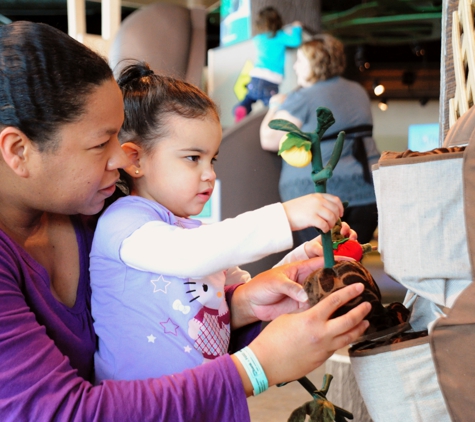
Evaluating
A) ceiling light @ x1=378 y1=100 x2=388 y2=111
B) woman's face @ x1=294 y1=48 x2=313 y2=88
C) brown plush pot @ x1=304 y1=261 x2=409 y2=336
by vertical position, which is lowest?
brown plush pot @ x1=304 y1=261 x2=409 y2=336

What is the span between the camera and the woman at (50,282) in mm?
698

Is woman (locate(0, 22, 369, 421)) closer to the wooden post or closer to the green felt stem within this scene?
the green felt stem

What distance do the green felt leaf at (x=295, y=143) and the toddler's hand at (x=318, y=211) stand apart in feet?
0.29

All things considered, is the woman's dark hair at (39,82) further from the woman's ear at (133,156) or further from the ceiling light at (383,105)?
the ceiling light at (383,105)

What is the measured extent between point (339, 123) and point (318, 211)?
5.68 ft

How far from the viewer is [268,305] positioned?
0.99 m

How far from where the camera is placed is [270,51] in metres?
3.01

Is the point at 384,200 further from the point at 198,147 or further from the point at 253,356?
the point at 198,147

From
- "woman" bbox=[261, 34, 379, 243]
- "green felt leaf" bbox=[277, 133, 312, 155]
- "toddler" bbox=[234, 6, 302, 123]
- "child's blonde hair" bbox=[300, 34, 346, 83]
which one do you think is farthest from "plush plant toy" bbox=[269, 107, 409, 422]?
"toddler" bbox=[234, 6, 302, 123]

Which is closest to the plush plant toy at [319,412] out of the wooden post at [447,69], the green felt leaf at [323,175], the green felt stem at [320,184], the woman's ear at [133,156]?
the green felt stem at [320,184]

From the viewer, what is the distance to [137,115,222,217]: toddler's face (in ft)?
3.28

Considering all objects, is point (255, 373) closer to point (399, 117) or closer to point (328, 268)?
point (328, 268)

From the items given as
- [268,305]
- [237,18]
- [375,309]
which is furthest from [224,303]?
[237,18]

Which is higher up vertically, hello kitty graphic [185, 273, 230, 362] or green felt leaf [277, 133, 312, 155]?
green felt leaf [277, 133, 312, 155]
